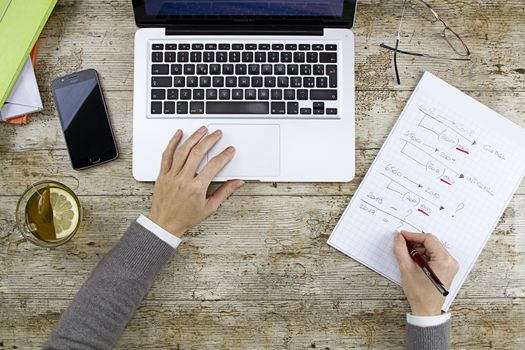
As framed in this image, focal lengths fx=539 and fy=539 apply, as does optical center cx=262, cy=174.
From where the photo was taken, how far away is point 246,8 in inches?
38.4

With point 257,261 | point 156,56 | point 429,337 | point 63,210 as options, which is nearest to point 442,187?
point 429,337

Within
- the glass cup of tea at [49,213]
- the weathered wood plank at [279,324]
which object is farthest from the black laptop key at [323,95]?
the glass cup of tea at [49,213]

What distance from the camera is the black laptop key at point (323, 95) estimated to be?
1.00 metres

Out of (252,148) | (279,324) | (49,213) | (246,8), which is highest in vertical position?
(246,8)

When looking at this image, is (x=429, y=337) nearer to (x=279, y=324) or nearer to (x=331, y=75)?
(x=279, y=324)

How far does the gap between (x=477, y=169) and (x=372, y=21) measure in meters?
0.35

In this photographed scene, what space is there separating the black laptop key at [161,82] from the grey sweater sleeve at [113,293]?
263 millimetres

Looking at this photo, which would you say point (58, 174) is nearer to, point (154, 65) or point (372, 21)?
point (154, 65)

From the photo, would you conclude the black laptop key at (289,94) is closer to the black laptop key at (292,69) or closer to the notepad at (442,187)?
the black laptop key at (292,69)

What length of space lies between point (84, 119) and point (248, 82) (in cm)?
32

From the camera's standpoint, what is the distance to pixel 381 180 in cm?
102

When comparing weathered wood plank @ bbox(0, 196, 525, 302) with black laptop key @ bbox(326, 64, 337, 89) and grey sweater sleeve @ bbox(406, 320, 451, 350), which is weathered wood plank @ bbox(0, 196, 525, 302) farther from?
black laptop key @ bbox(326, 64, 337, 89)

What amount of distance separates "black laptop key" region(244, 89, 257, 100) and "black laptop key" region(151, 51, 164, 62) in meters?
0.17

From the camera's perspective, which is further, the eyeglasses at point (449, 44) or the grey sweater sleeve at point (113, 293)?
the eyeglasses at point (449, 44)
